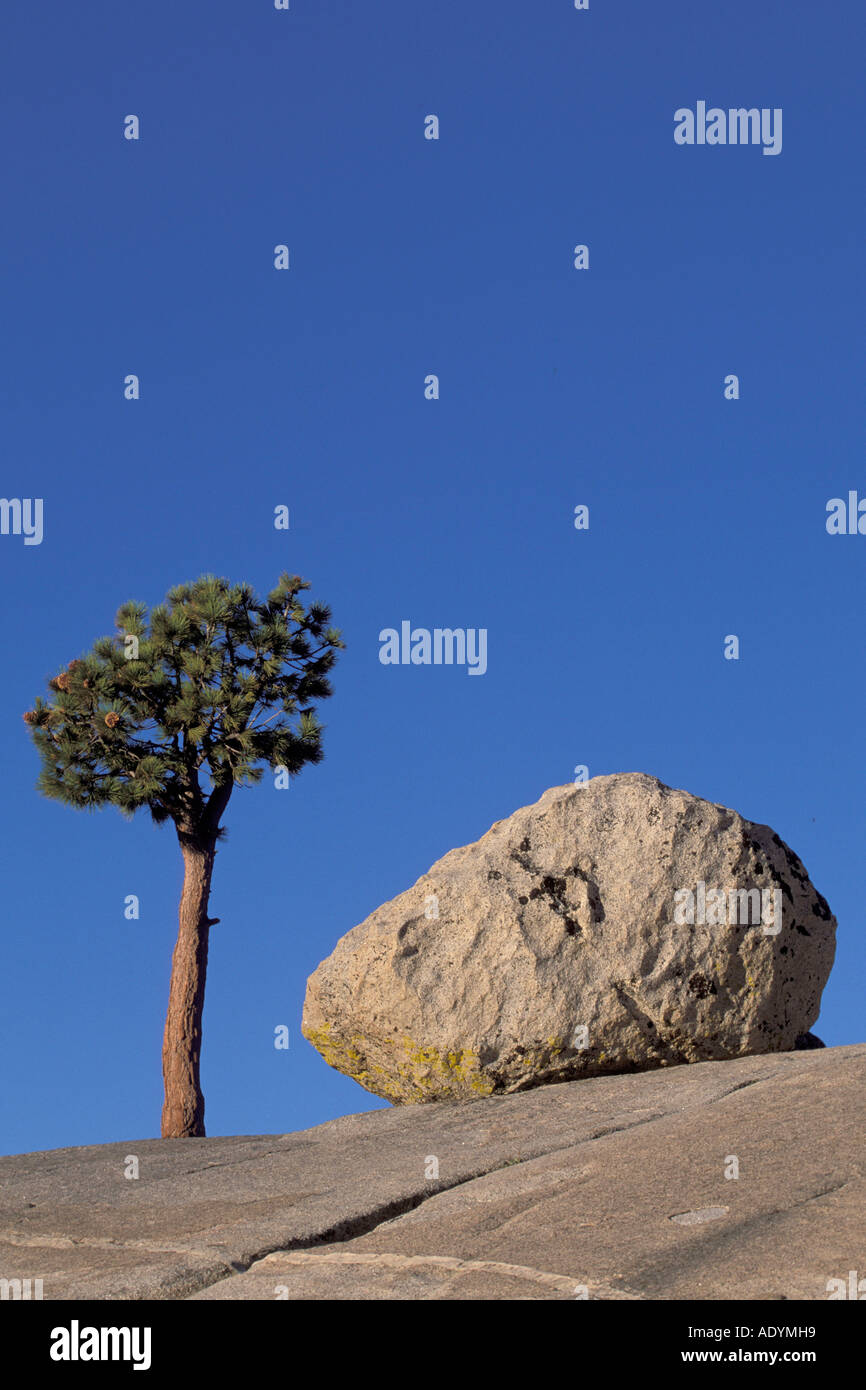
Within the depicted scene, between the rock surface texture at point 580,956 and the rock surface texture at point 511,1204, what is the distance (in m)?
0.76

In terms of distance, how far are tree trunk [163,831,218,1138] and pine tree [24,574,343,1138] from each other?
0.02 meters

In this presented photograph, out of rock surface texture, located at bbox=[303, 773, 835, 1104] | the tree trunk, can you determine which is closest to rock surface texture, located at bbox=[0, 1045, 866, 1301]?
rock surface texture, located at bbox=[303, 773, 835, 1104]

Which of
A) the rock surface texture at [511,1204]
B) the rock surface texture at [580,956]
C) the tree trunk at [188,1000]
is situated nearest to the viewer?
the rock surface texture at [511,1204]

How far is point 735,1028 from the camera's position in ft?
55.8

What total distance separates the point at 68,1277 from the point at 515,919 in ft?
24.6

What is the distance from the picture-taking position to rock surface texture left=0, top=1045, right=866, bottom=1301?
880cm

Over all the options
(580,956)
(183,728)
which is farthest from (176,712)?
(580,956)

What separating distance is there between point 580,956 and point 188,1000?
9.03 m

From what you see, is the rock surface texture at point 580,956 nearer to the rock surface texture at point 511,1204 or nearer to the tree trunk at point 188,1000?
the rock surface texture at point 511,1204

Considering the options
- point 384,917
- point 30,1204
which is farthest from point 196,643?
point 30,1204

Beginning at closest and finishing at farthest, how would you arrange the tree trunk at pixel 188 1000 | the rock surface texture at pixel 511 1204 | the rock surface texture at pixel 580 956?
1. the rock surface texture at pixel 511 1204
2. the rock surface texture at pixel 580 956
3. the tree trunk at pixel 188 1000

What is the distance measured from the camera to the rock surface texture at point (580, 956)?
16.3 m

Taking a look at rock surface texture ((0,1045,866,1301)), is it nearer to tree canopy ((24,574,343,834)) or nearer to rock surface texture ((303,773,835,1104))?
rock surface texture ((303,773,835,1104))

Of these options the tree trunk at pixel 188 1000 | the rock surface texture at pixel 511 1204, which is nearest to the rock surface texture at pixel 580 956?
the rock surface texture at pixel 511 1204
